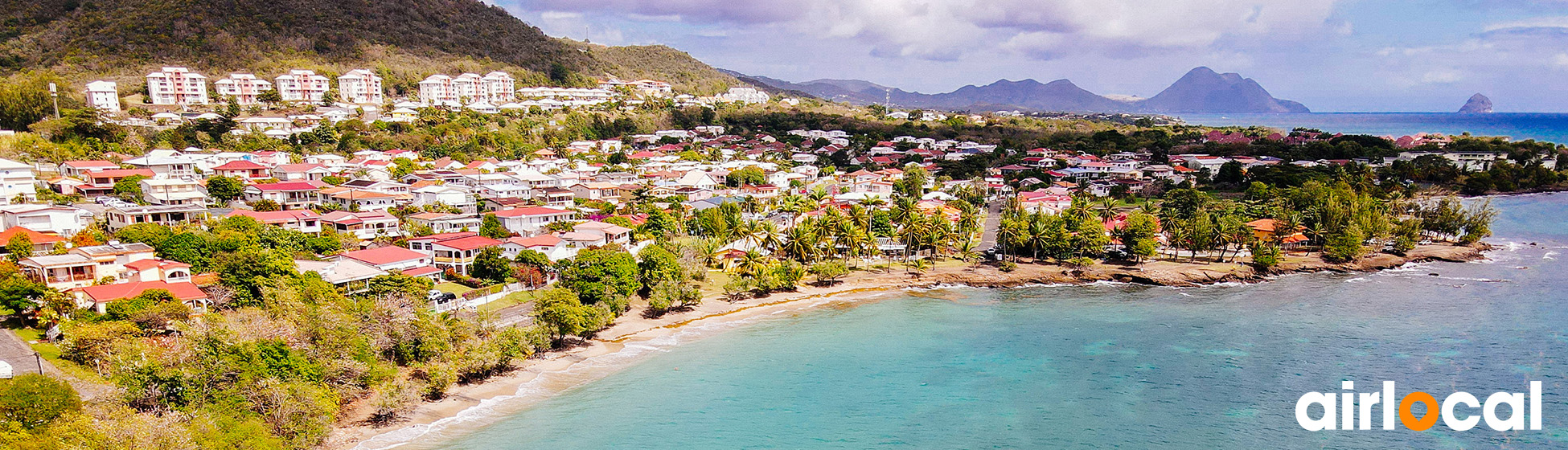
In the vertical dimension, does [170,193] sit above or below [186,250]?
above

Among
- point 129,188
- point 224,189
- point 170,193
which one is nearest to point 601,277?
point 224,189

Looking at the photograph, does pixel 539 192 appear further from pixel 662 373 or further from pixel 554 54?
pixel 554 54

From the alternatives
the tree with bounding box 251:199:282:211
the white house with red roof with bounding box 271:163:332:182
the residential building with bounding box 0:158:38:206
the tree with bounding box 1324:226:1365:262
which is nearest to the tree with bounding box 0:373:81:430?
the tree with bounding box 251:199:282:211

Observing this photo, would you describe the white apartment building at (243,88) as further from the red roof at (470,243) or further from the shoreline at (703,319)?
the shoreline at (703,319)

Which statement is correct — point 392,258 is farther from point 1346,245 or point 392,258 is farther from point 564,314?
point 1346,245

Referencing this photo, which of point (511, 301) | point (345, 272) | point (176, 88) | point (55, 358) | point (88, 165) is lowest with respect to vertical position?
point (511, 301)

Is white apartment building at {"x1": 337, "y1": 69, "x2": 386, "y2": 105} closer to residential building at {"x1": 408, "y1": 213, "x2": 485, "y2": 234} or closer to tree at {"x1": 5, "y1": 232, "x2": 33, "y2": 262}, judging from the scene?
residential building at {"x1": 408, "y1": 213, "x2": 485, "y2": 234}
